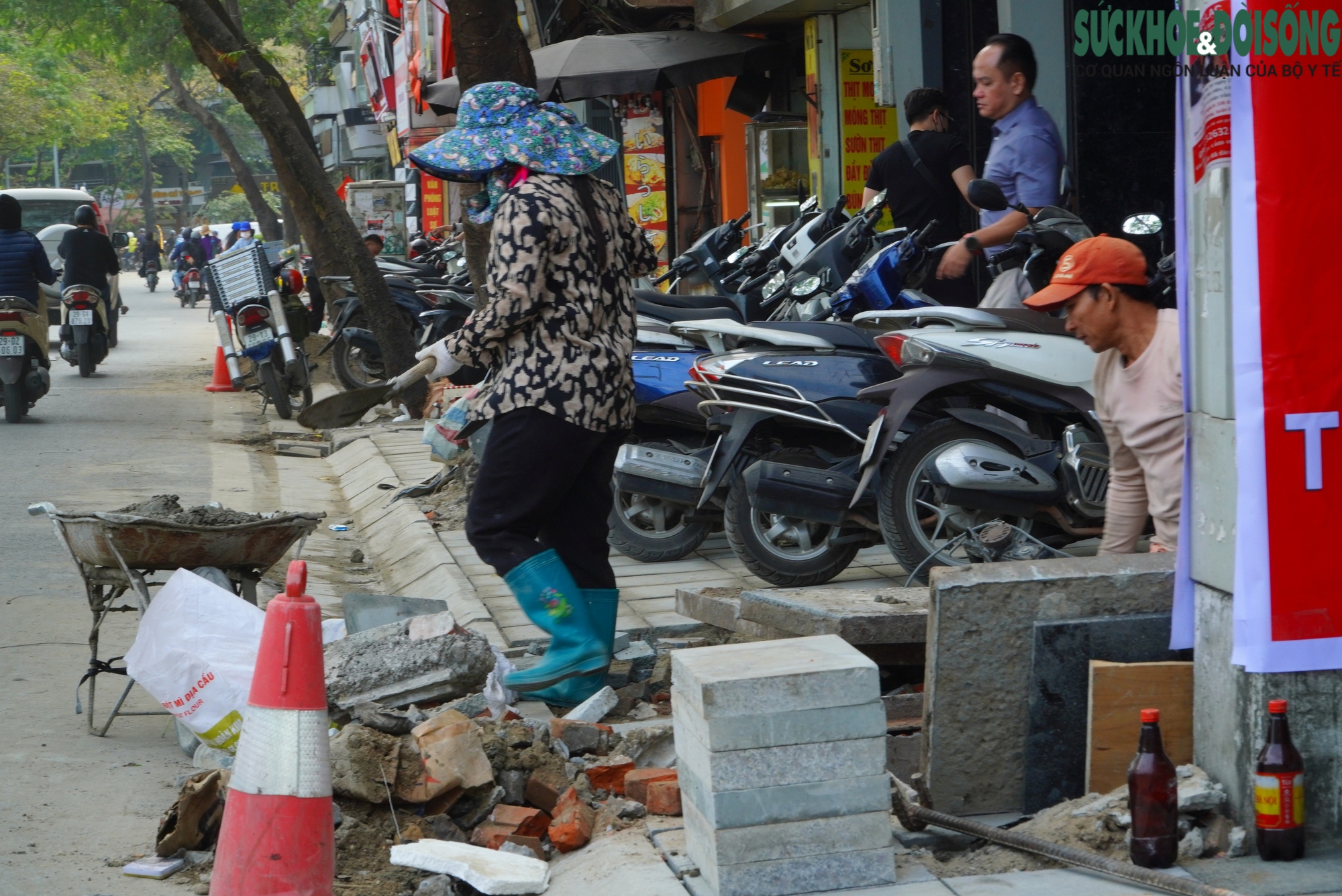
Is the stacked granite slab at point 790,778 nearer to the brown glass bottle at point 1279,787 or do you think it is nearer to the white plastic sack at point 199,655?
the brown glass bottle at point 1279,787

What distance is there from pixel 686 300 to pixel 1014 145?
191 centimetres

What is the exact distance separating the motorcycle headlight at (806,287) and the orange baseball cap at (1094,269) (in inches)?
111

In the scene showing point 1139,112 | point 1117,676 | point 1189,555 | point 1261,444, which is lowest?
point 1117,676

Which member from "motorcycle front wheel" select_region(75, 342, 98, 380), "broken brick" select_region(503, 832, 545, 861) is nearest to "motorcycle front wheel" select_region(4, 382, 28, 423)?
"motorcycle front wheel" select_region(75, 342, 98, 380)

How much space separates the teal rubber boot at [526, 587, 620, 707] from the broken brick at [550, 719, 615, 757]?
452 millimetres

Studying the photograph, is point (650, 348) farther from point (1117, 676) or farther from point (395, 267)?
point (395, 267)

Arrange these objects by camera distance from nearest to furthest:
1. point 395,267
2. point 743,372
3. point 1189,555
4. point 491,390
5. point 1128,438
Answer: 1. point 1189,555
2. point 1128,438
3. point 491,390
4. point 743,372
5. point 395,267

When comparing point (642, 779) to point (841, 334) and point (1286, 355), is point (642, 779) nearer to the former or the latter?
point (1286, 355)

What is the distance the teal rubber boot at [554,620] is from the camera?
459cm

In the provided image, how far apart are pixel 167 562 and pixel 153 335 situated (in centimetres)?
2235

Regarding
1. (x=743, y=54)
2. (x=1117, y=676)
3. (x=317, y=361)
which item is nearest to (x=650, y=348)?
(x=1117, y=676)

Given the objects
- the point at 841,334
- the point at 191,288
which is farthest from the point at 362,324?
the point at 191,288

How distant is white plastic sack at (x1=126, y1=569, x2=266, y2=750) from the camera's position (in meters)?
4.28

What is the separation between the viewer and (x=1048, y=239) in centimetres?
542
